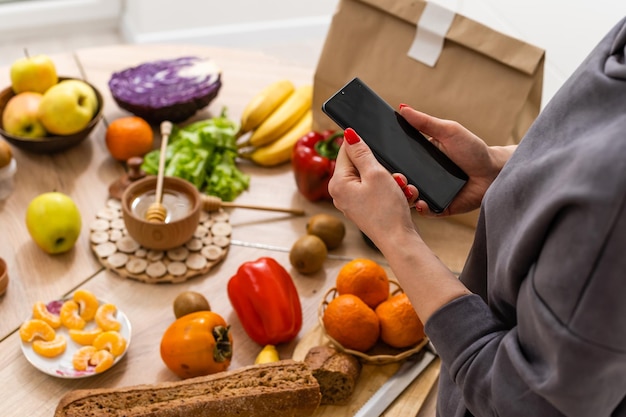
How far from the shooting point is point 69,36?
365cm

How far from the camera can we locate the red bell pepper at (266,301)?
1.29 meters

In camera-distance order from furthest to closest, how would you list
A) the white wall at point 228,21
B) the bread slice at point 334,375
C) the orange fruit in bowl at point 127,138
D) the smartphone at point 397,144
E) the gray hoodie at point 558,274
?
the white wall at point 228,21
the orange fruit in bowl at point 127,138
the bread slice at point 334,375
the smartphone at point 397,144
the gray hoodie at point 558,274

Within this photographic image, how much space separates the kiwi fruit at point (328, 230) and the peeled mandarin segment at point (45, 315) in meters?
0.55

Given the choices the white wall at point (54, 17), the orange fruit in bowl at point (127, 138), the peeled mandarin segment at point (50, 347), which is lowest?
the white wall at point (54, 17)

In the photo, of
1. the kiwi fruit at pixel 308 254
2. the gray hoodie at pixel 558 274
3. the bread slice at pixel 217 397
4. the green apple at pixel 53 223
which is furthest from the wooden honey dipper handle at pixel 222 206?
the gray hoodie at pixel 558 274

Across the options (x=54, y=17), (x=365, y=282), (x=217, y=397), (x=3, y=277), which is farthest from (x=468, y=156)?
(x=54, y=17)

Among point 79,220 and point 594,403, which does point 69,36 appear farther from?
point 594,403

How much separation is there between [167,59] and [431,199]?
4.03ft

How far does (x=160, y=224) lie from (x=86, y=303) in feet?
0.71

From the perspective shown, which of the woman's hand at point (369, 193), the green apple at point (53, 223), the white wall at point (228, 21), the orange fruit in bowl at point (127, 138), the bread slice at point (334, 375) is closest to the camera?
the woman's hand at point (369, 193)

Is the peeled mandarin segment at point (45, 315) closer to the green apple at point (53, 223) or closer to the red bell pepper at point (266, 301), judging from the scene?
the green apple at point (53, 223)

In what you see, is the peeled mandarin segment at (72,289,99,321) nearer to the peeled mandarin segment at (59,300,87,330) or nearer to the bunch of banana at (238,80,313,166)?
the peeled mandarin segment at (59,300,87,330)

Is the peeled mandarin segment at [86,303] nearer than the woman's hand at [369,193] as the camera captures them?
No

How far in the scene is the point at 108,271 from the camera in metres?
1.45
